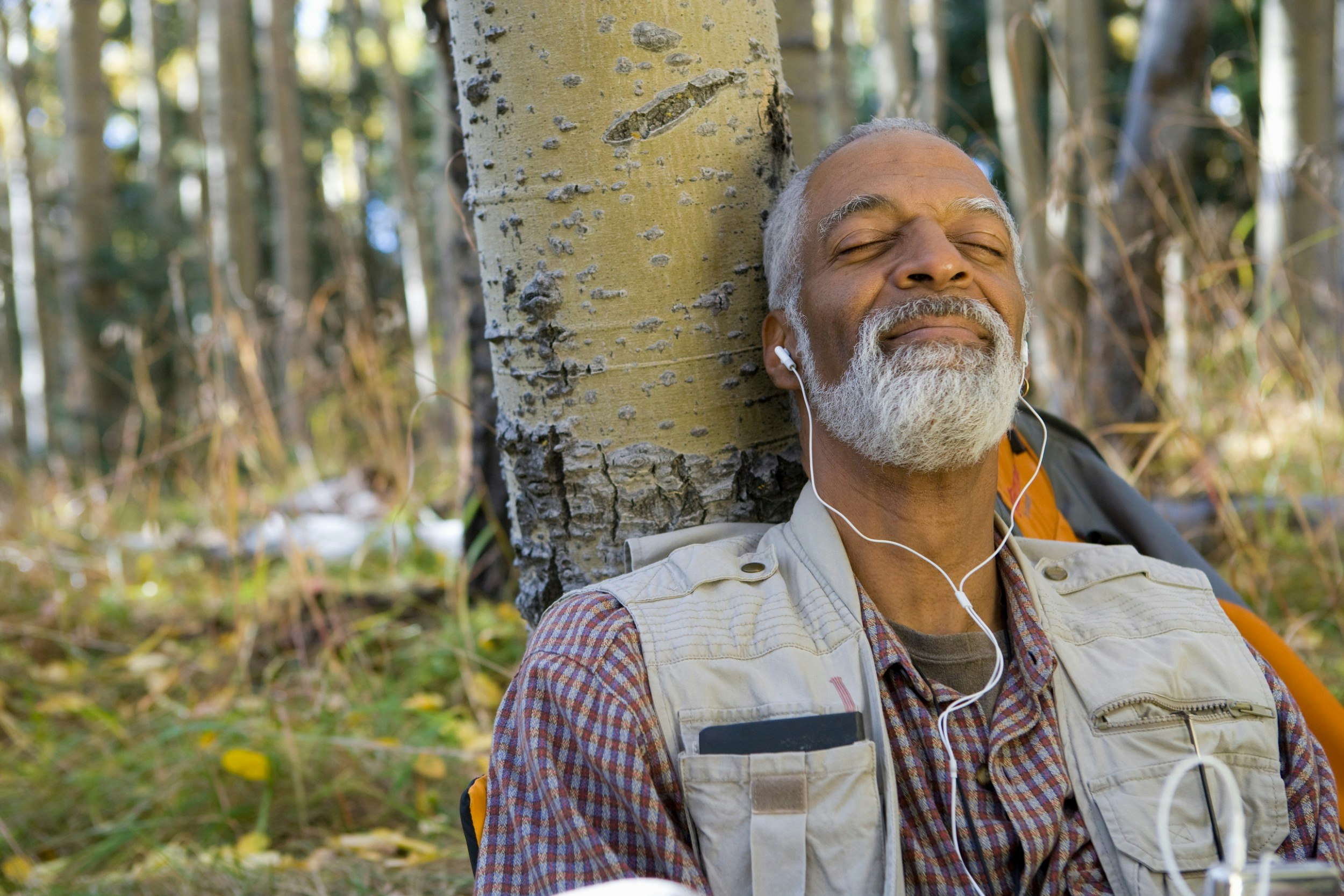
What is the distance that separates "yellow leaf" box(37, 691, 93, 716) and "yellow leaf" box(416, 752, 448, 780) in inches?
48.6

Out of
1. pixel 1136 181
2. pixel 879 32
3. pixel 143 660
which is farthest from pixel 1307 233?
pixel 143 660

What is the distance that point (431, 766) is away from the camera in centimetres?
279

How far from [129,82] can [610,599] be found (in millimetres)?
26414

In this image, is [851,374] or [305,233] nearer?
[851,374]

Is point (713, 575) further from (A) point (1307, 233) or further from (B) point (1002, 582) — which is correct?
(A) point (1307, 233)

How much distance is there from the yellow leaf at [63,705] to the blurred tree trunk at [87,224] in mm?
6079

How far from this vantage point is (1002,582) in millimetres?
1932

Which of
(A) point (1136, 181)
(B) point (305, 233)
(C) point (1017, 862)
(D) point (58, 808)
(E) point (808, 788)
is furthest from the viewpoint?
(B) point (305, 233)

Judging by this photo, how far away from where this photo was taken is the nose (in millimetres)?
1807

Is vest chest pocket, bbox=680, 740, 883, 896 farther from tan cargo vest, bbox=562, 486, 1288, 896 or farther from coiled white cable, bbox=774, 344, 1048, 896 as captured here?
coiled white cable, bbox=774, 344, 1048, 896

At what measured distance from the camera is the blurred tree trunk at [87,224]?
891cm

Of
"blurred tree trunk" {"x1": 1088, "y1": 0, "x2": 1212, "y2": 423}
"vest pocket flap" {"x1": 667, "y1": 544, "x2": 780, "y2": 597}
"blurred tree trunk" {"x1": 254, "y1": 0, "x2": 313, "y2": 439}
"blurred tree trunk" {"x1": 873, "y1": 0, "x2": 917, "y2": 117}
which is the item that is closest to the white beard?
"vest pocket flap" {"x1": 667, "y1": 544, "x2": 780, "y2": 597}

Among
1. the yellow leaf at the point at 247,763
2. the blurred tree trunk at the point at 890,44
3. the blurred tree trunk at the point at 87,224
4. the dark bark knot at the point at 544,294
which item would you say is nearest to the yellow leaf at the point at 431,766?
the yellow leaf at the point at 247,763

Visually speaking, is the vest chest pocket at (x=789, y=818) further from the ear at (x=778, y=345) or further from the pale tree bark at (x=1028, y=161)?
the pale tree bark at (x=1028, y=161)
